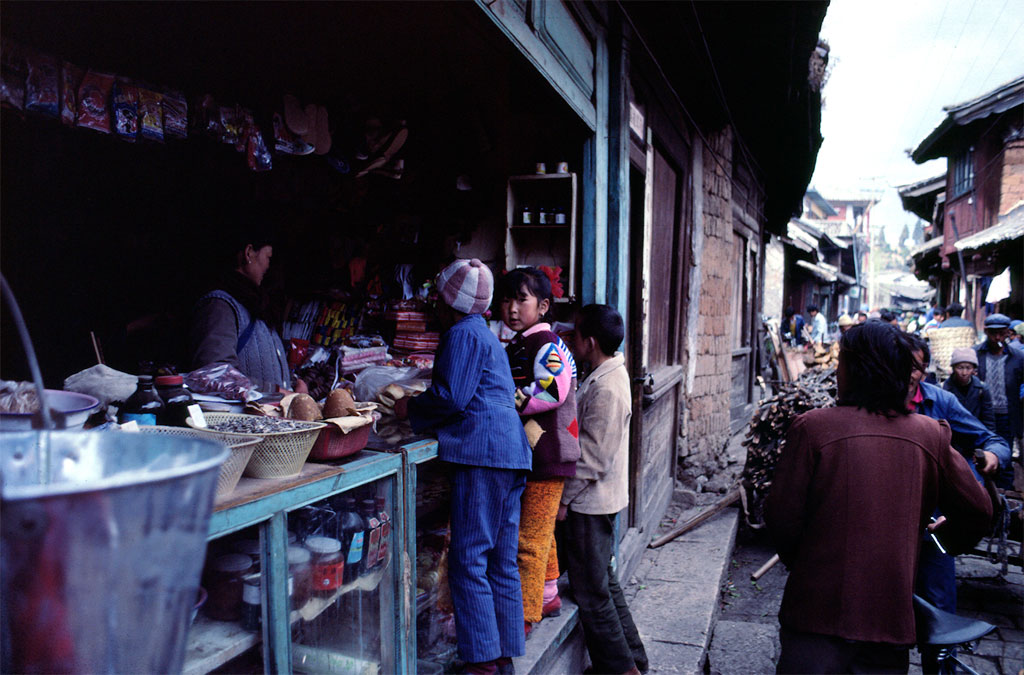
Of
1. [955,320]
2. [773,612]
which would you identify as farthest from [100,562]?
[955,320]

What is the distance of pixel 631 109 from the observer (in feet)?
15.6

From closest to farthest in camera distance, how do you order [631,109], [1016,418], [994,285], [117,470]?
[117,470], [631,109], [1016,418], [994,285]

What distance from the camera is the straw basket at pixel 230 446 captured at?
153 cm

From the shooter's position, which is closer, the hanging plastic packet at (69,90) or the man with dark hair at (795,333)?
the hanging plastic packet at (69,90)

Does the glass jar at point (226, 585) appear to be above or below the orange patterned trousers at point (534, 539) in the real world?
above

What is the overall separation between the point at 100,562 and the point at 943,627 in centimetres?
273

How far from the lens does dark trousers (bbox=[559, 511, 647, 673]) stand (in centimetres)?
341

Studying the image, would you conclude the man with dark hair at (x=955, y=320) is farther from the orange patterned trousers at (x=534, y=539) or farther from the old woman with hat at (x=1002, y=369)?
the orange patterned trousers at (x=534, y=539)

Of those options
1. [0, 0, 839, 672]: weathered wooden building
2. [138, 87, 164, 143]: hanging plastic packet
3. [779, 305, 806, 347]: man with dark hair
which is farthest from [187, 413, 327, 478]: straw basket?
[779, 305, 806, 347]: man with dark hair

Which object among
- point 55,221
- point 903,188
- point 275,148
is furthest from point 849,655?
point 903,188

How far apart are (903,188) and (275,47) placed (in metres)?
28.5

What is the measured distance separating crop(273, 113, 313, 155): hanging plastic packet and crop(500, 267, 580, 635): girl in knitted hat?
4.92 ft

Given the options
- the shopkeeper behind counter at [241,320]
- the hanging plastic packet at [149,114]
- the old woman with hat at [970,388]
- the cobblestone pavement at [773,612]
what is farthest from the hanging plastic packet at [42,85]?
the old woman with hat at [970,388]

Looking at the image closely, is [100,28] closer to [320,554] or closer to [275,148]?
[275,148]
